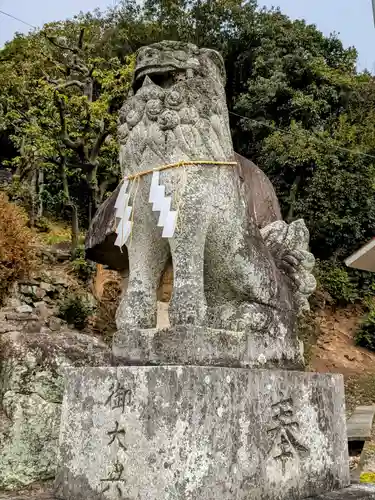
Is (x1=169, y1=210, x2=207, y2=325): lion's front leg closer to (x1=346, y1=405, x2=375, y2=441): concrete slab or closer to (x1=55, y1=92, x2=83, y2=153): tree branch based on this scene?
(x1=346, y1=405, x2=375, y2=441): concrete slab

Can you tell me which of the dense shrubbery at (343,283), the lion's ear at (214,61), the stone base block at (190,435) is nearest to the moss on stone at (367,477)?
the stone base block at (190,435)

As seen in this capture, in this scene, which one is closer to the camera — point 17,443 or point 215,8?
point 17,443

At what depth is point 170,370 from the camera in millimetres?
2213

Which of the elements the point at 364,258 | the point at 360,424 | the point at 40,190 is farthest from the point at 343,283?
the point at 40,190

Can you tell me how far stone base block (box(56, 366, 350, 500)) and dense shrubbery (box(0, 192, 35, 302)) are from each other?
27.3ft

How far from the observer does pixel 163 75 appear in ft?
9.02

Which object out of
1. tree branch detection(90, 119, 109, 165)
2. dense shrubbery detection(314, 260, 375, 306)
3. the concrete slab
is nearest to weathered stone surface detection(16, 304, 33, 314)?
tree branch detection(90, 119, 109, 165)

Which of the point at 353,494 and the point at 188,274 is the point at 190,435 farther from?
the point at 353,494

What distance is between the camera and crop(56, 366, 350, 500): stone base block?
7.02ft

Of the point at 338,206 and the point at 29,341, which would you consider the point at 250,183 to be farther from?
the point at 338,206

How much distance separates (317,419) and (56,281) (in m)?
9.74

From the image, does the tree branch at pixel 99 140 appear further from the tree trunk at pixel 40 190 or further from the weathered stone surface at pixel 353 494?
the weathered stone surface at pixel 353 494

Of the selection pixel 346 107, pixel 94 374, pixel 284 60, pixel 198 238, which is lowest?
pixel 94 374

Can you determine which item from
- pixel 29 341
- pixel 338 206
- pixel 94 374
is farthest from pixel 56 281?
pixel 94 374
